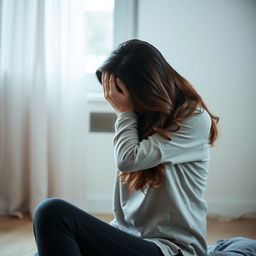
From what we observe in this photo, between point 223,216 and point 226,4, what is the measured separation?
1182mm

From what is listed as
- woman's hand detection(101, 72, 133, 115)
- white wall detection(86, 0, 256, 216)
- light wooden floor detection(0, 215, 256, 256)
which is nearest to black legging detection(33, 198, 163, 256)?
woman's hand detection(101, 72, 133, 115)

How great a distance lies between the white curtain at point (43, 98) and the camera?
7.16ft

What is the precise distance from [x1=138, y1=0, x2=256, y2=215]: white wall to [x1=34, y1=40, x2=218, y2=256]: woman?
3.78 ft

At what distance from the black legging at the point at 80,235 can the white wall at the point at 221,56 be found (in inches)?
54.3

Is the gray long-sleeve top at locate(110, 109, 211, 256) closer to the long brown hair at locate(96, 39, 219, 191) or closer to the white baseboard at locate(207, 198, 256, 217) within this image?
the long brown hair at locate(96, 39, 219, 191)

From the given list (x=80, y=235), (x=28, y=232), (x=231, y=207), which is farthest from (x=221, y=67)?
(x=80, y=235)

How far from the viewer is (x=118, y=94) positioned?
1194 millimetres

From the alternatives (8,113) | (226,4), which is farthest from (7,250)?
(226,4)

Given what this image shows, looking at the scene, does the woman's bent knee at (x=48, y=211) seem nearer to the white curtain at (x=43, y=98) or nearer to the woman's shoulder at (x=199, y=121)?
the woman's shoulder at (x=199, y=121)

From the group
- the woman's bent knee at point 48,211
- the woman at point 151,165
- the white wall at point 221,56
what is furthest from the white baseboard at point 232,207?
the woman's bent knee at point 48,211

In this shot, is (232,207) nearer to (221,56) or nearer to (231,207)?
(231,207)

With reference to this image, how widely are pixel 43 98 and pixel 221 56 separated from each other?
99cm

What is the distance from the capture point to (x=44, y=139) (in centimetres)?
224

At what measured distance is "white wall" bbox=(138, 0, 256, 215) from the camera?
2.26 metres
